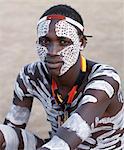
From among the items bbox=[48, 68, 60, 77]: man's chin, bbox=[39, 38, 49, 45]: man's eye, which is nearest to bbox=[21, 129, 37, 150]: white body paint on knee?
bbox=[48, 68, 60, 77]: man's chin

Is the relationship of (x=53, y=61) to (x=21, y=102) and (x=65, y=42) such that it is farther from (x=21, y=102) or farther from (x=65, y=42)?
(x=21, y=102)

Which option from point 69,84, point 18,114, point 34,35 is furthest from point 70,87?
point 34,35

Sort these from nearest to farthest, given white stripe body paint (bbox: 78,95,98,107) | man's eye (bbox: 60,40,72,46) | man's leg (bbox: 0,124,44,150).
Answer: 1. white stripe body paint (bbox: 78,95,98,107)
2. man's eye (bbox: 60,40,72,46)
3. man's leg (bbox: 0,124,44,150)

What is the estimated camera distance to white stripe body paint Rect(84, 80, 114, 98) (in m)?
2.84

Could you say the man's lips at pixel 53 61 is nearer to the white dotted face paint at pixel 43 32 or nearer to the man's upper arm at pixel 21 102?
the white dotted face paint at pixel 43 32

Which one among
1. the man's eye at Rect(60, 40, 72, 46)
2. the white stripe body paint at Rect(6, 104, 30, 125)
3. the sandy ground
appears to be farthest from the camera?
the sandy ground

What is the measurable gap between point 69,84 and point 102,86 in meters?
0.24

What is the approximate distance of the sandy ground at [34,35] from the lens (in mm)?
4996

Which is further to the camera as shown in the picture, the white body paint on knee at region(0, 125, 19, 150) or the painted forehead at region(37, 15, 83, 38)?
the white body paint on knee at region(0, 125, 19, 150)

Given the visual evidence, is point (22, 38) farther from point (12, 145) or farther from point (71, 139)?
point (71, 139)

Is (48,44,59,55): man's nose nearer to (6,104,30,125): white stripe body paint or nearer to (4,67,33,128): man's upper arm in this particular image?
(4,67,33,128): man's upper arm

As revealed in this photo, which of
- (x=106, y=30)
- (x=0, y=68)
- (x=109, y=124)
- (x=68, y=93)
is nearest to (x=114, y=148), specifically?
(x=109, y=124)

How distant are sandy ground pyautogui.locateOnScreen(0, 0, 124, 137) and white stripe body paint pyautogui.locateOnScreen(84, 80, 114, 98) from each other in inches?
73.1

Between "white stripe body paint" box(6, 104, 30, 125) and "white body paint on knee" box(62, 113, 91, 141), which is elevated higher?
"white body paint on knee" box(62, 113, 91, 141)
